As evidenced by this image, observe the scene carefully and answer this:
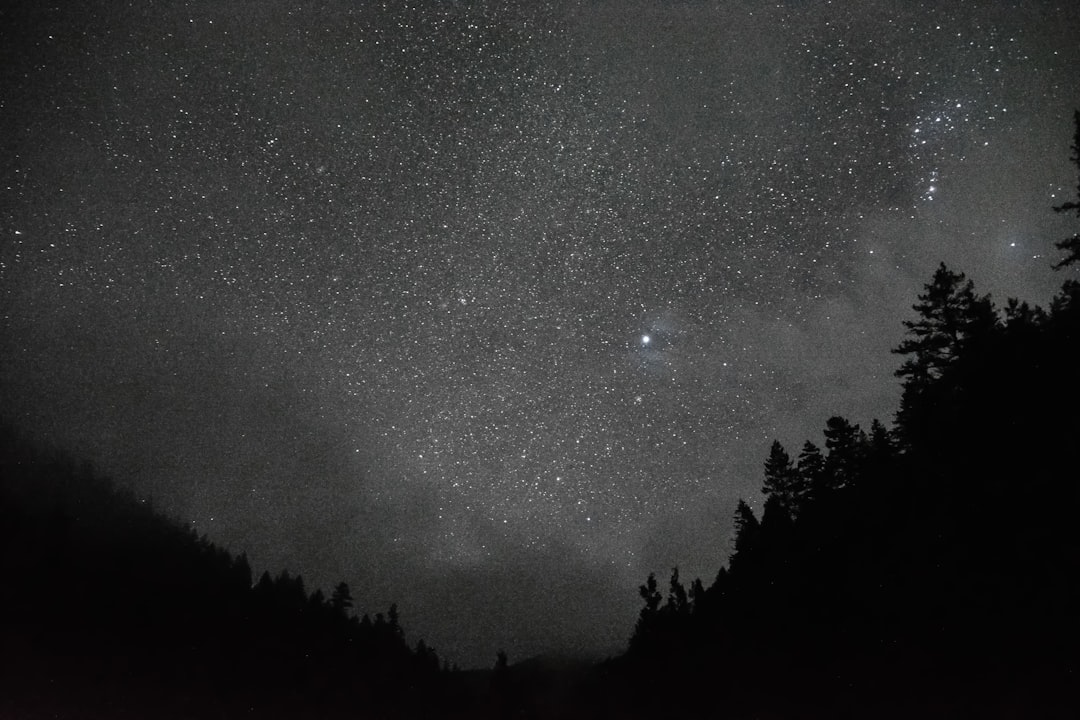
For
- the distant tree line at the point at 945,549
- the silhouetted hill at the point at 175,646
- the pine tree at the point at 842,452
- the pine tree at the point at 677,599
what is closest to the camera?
the distant tree line at the point at 945,549

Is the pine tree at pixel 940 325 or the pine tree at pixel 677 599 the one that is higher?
the pine tree at pixel 940 325

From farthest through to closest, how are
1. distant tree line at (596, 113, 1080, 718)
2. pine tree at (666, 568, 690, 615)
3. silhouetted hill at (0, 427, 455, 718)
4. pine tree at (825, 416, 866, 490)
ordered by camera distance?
silhouetted hill at (0, 427, 455, 718), pine tree at (666, 568, 690, 615), pine tree at (825, 416, 866, 490), distant tree line at (596, 113, 1080, 718)

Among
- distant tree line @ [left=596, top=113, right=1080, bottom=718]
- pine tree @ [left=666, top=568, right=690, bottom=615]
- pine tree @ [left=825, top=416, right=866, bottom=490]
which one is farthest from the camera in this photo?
pine tree @ [left=666, top=568, right=690, bottom=615]

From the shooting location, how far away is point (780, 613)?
36938 millimetres

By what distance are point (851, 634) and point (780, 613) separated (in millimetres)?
8431

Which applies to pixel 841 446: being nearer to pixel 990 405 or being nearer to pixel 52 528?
pixel 990 405

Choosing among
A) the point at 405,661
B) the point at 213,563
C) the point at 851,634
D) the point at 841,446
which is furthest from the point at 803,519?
the point at 213,563

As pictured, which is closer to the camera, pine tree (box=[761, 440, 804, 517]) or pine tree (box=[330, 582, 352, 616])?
pine tree (box=[761, 440, 804, 517])

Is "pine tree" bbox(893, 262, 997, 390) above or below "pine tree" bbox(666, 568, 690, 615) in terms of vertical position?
above

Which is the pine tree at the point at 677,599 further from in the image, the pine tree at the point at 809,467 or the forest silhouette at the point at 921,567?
the pine tree at the point at 809,467

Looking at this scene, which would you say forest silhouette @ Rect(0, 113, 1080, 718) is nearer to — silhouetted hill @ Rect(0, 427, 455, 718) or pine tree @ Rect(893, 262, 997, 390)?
pine tree @ Rect(893, 262, 997, 390)

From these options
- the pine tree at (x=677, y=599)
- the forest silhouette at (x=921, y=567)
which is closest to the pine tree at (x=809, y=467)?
the forest silhouette at (x=921, y=567)

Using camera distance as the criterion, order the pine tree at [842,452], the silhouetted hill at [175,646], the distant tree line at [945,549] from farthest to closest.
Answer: the silhouetted hill at [175,646] → the pine tree at [842,452] → the distant tree line at [945,549]

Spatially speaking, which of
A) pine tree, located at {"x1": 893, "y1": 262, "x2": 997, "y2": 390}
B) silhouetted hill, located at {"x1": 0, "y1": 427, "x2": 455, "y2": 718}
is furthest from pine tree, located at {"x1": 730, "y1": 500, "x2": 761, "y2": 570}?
silhouetted hill, located at {"x1": 0, "y1": 427, "x2": 455, "y2": 718}
